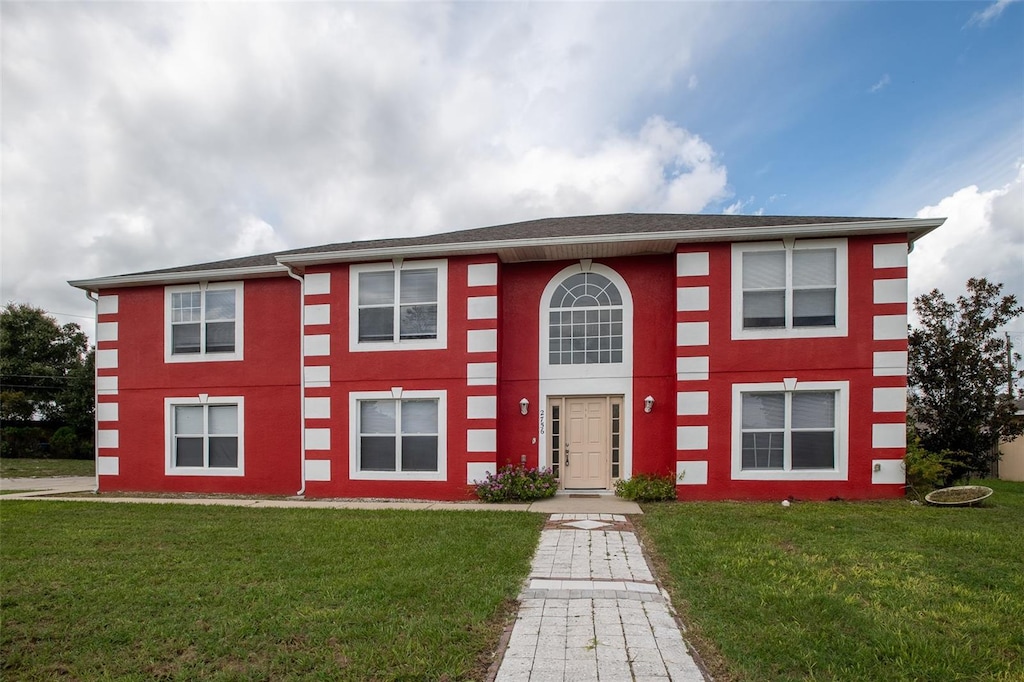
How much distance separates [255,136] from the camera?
1288 centimetres

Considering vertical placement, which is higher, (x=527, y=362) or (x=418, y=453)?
(x=527, y=362)

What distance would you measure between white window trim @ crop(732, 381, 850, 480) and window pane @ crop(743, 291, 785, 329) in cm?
110

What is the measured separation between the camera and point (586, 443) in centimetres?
1101

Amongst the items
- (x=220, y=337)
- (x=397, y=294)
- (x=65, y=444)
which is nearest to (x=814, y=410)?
(x=397, y=294)

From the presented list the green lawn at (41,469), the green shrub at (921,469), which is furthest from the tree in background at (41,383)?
the green shrub at (921,469)

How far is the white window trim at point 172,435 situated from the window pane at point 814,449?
10.9 metres

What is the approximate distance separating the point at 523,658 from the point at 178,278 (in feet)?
37.6

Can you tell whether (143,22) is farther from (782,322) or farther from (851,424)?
(851,424)

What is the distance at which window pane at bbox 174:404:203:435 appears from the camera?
12219 mm

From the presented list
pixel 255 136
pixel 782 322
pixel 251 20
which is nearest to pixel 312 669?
pixel 782 322

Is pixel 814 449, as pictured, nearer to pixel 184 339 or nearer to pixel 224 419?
pixel 224 419

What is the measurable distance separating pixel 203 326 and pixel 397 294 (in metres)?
4.60

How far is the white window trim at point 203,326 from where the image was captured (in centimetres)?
1202

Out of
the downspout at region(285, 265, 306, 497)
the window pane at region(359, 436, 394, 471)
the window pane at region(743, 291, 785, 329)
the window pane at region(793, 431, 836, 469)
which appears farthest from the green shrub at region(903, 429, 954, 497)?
the downspout at region(285, 265, 306, 497)
